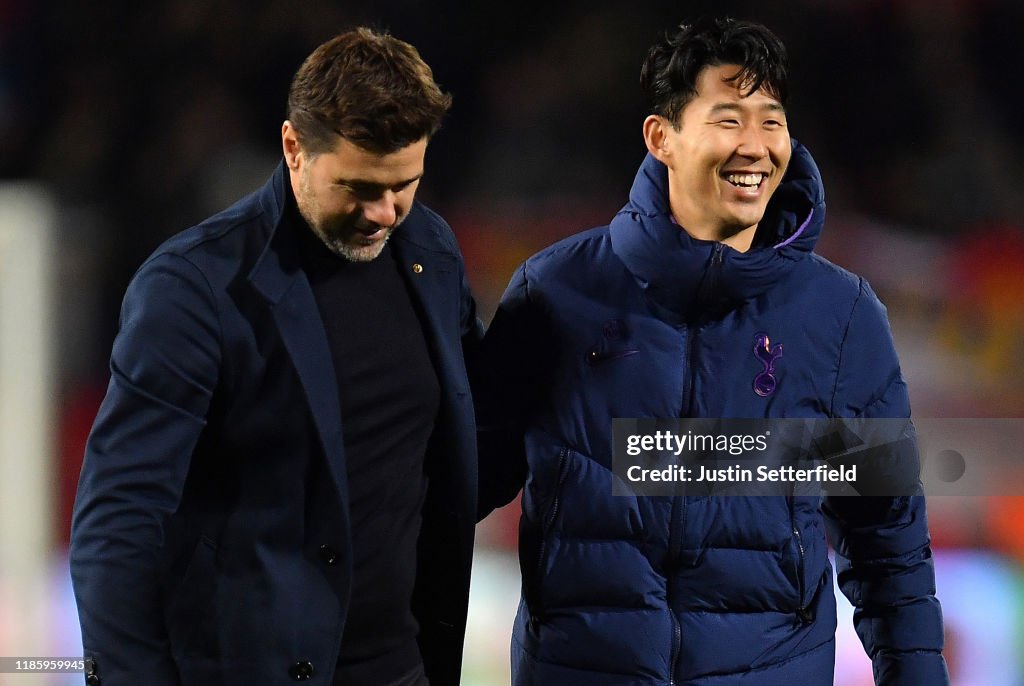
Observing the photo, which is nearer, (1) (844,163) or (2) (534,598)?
(2) (534,598)

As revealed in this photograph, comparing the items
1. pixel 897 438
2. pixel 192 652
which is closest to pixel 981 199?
pixel 897 438

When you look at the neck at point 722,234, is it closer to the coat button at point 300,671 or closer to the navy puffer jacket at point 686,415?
the navy puffer jacket at point 686,415

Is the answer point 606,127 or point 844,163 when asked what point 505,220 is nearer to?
point 606,127

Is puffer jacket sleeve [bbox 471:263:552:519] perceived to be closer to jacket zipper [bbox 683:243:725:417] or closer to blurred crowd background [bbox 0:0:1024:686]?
jacket zipper [bbox 683:243:725:417]

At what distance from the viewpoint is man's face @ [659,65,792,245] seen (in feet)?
4.37

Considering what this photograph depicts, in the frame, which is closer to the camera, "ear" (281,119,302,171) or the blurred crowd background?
"ear" (281,119,302,171)

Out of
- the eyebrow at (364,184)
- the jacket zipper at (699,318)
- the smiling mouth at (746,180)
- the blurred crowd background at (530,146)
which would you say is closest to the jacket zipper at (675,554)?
the jacket zipper at (699,318)

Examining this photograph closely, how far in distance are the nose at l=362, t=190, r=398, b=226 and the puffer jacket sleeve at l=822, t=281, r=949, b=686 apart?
0.55 m

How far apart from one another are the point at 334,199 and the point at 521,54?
1302mm

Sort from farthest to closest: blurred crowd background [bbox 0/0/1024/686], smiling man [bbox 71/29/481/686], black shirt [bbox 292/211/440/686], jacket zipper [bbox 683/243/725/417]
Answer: blurred crowd background [bbox 0/0/1024/686], jacket zipper [bbox 683/243/725/417], black shirt [bbox 292/211/440/686], smiling man [bbox 71/29/481/686]

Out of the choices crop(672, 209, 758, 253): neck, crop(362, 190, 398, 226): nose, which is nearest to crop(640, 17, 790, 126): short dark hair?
crop(672, 209, 758, 253): neck

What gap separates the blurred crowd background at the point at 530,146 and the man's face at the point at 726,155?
Answer: 988 millimetres

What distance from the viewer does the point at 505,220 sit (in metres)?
2.41

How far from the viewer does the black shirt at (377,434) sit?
1.18 m
